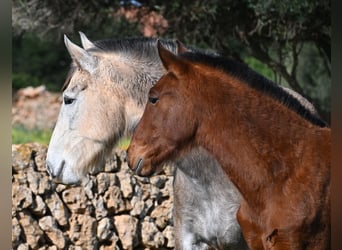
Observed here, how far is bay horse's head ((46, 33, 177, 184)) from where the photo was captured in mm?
4473

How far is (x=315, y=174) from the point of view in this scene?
337cm

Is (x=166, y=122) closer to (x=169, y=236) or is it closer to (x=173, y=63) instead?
(x=173, y=63)

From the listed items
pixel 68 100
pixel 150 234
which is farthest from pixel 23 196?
pixel 68 100

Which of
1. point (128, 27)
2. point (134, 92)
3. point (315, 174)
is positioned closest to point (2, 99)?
point (315, 174)

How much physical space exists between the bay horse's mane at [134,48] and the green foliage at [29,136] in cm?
736

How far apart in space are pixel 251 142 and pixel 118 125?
1322 mm

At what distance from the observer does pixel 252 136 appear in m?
3.40

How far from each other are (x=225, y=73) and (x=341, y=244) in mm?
1362

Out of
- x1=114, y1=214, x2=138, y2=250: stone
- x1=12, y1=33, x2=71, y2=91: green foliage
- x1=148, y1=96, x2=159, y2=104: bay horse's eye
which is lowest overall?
x1=12, y1=33, x2=71, y2=91: green foliage

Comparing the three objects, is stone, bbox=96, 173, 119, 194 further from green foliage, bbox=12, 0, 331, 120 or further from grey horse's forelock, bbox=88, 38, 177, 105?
green foliage, bbox=12, 0, 331, 120

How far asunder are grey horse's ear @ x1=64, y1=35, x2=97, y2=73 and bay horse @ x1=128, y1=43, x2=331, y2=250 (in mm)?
1052

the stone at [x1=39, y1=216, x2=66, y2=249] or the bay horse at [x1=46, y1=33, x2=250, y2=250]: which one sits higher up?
the bay horse at [x1=46, y1=33, x2=250, y2=250]

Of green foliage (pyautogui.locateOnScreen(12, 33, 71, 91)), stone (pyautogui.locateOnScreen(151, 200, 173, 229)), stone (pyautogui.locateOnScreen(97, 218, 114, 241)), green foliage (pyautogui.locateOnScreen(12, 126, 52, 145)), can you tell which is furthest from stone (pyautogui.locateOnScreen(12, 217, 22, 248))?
green foliage (pyautogui.locateOnScreen(12, 33, 71, 91))

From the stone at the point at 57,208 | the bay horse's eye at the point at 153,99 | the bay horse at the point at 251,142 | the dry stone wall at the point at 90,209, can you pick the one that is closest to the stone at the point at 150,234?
the dry stone wall at the point at 90,209
